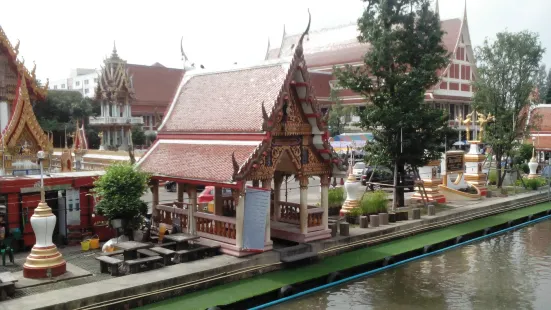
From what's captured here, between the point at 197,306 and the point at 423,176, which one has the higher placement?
the point at 423,176

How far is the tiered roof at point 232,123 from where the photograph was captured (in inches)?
484

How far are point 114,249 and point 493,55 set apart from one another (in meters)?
22.4

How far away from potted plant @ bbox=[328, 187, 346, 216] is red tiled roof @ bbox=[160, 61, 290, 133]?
21.0 ft

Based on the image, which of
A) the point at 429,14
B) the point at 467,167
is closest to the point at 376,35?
the point at 429,14

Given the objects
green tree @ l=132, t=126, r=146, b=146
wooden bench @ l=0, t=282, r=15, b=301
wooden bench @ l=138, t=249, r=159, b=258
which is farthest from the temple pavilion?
green tree @ l=132, t=126, r=146, b=146

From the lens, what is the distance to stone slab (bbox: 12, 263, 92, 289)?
33.2ft

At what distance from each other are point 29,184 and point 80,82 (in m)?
77.7

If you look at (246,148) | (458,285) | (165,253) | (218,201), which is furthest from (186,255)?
(458,285)

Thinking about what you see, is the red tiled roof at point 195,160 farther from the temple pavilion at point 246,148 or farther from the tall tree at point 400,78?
the tall tree at point 400,78

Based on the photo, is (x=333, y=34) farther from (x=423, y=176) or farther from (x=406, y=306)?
(x=406, y=306)

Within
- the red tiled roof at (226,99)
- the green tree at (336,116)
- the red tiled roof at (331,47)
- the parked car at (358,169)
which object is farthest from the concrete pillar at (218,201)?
the red tiled roof at (331,47)

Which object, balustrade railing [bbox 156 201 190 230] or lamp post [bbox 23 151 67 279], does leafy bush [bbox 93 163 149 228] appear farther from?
lamp post [bbox 23 151 67 279]

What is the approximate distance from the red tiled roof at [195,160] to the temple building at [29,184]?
1795mm

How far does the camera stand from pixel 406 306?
34.9 feet
